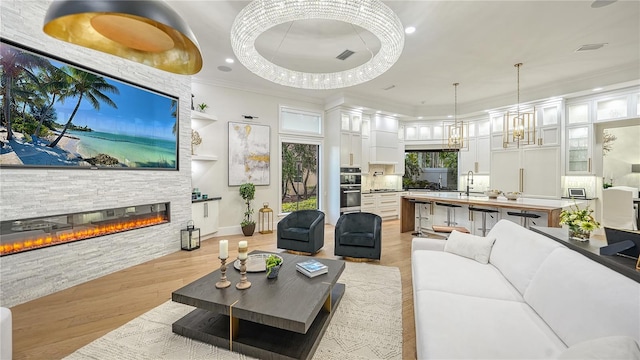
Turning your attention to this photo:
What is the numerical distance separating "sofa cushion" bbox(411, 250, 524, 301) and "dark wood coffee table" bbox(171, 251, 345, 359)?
0.85 metres

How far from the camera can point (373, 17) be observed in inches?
93.9

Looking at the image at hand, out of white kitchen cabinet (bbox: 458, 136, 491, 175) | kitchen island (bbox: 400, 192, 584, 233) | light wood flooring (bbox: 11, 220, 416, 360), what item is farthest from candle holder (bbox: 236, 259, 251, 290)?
white kitchen cabinet (bbox: 458, 136, 491, 175)

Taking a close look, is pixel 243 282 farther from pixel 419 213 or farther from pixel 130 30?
pixel 419 213

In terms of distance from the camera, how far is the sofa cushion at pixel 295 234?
410 centimetres

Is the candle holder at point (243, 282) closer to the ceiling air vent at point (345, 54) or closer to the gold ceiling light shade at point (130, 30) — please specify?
the gold ceiling light shade at point (130, 30)

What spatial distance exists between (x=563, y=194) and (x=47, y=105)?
371 inches

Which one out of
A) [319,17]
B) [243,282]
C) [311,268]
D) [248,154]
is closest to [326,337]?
[311,268]

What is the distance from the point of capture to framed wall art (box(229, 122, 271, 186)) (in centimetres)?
578

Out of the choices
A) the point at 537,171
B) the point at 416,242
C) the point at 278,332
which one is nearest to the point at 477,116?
the point at 537,171

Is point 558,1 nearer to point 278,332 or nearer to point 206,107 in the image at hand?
point 278,332

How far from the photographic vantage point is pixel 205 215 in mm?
5180

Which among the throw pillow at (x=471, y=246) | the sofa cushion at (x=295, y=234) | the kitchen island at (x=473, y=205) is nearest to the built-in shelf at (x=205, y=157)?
the sofa cushion at (x=295, y=234)

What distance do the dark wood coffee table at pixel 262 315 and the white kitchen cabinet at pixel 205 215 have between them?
2.94 metres

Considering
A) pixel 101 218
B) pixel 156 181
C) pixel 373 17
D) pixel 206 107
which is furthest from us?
pixel 206 107
